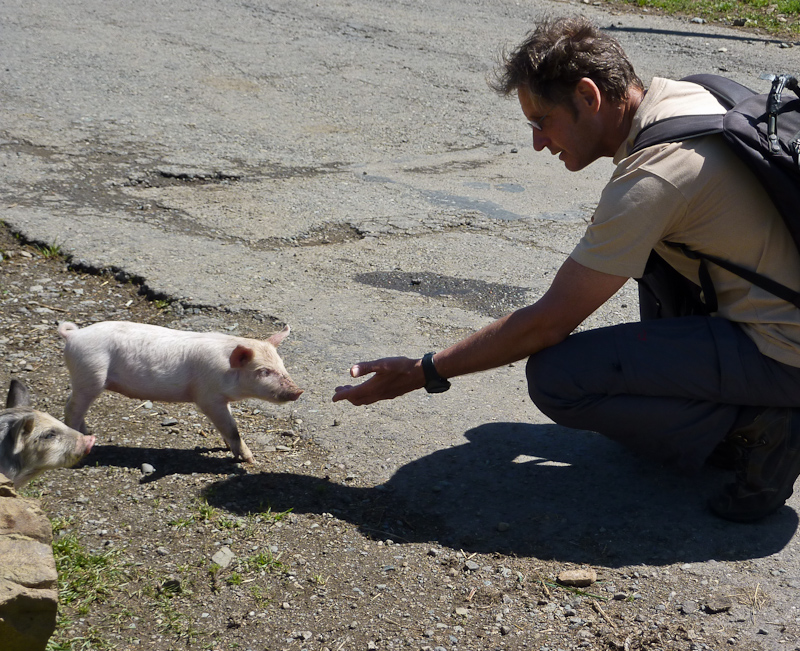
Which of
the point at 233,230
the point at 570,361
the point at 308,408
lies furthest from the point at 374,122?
the point at 570,361

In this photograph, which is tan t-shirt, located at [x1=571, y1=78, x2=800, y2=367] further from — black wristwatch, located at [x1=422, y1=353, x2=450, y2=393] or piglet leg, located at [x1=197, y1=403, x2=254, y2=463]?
piglet leg, located at [x1=197, y1=403, x2=254, y2=463]

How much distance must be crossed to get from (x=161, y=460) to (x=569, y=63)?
207 cm

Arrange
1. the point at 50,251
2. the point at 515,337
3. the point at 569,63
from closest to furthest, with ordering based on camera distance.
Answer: the point at 569,63
the point at 515,337
the point at 50,251

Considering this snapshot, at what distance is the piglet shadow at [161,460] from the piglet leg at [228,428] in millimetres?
53

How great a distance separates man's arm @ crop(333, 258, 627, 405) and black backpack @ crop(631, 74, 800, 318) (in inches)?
13.3

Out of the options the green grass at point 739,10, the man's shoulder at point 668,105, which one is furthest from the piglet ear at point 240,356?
the green grass at point 739,10

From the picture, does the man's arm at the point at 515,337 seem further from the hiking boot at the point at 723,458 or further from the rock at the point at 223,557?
the hiking boot at the point at 723,458

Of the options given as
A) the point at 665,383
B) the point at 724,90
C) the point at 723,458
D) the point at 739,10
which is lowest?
the point at 723,458

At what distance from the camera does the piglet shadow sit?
327cm

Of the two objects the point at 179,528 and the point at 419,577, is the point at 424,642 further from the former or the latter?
the point at 179,528

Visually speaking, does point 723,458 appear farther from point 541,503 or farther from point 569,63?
point 569,63

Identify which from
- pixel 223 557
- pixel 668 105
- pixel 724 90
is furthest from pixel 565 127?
pixel 223 557

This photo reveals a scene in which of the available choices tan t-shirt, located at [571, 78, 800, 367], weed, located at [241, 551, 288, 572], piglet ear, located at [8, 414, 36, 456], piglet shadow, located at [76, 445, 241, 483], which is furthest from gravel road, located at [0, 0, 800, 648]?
piglet ear, located at [8, 414, 36, 456]

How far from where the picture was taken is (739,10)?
11.5 meters
